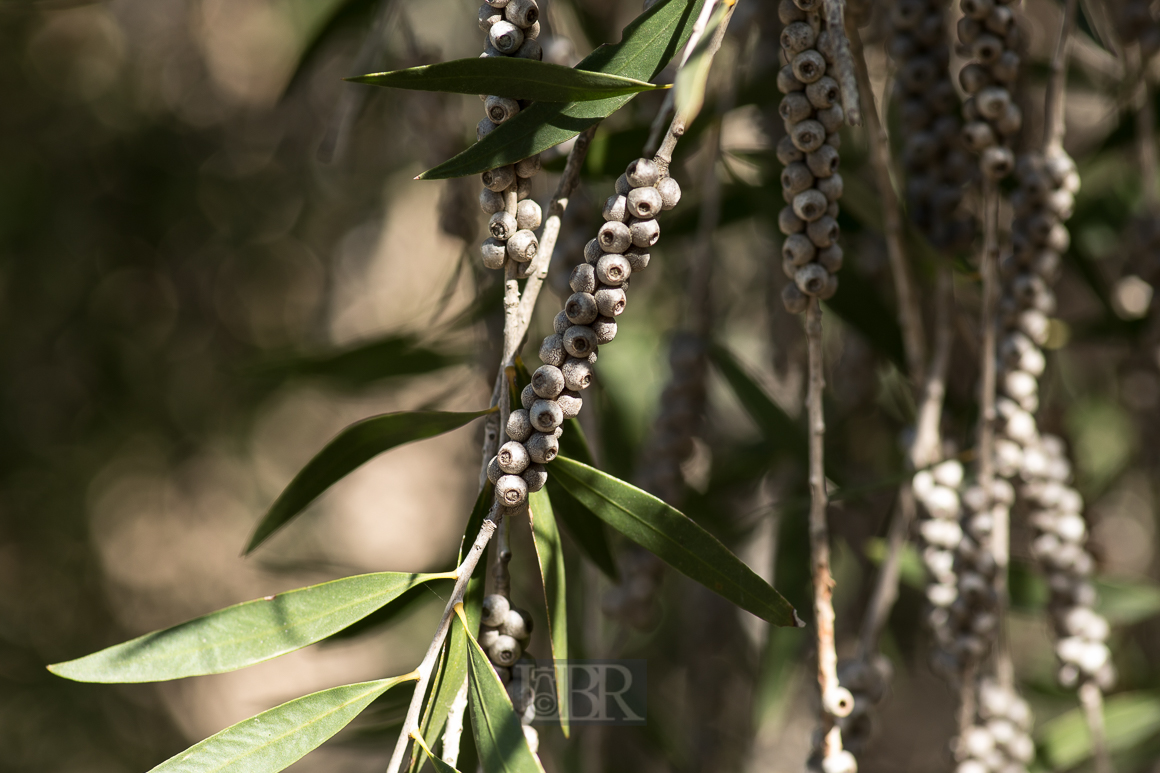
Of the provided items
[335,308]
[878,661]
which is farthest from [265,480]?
[878,661]

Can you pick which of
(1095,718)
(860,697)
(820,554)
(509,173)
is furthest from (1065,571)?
(509,173)

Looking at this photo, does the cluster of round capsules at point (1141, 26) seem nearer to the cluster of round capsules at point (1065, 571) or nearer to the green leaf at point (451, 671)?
the cluster of round capsules at point (1065, 571)


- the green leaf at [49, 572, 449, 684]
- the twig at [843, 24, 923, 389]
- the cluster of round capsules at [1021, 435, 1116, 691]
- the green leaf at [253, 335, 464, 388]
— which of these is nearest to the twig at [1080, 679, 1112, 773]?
the cluster of round capsules at [1021, 435, 1116, 691]

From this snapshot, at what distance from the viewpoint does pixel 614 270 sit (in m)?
0.38

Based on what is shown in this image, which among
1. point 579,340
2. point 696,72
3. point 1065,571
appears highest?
point 696,72

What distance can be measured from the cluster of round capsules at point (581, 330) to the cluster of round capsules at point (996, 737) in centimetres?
40

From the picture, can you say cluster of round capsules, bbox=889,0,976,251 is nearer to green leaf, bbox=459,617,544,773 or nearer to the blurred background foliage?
the blurred background foliage

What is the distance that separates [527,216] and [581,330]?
65mm

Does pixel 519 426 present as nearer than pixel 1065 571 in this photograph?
Yes

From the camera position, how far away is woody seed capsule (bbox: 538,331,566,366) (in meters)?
0.39

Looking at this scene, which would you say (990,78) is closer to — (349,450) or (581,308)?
(581,308)

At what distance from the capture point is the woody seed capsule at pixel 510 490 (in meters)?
0.38

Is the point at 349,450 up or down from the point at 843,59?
down

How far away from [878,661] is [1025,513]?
181 millimetres
